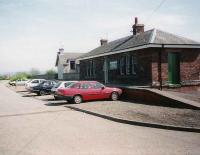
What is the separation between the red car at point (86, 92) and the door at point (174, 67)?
173 inches

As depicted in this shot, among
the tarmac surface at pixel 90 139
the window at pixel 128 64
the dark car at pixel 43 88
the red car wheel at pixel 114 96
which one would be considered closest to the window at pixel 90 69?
the dark car at pixel 43 88

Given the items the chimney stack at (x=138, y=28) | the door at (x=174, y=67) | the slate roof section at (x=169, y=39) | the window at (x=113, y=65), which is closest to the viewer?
the slate roof section at (x=169, y=39)

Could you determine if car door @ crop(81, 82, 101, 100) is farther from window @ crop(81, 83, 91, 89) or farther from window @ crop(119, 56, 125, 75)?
window @ crop(119, 56, 125, 75)

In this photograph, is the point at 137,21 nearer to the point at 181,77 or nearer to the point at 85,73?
the point at 181,77

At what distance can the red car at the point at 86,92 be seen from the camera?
19.4 metres

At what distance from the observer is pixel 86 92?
19.8 meters

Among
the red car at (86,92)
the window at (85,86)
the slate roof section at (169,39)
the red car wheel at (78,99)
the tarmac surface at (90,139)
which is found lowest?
the tarmac surface at (90,139)

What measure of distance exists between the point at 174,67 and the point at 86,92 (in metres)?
7.34

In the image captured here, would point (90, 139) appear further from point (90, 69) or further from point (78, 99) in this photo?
point (90, 69)

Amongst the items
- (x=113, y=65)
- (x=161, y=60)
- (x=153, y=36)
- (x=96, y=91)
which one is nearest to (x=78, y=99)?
(x=96, y=91)

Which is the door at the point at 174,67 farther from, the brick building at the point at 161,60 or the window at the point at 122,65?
the window at the point at 122,65

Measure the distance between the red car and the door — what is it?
4386 millimetres

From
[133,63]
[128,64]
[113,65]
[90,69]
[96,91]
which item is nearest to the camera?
[96,91]

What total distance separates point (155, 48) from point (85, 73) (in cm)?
1677
